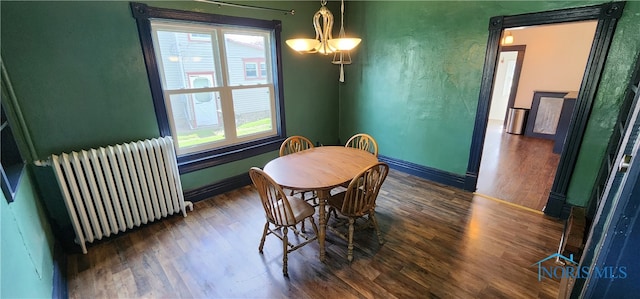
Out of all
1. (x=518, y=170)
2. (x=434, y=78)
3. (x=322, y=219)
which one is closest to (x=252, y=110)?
(x=322, y=219)

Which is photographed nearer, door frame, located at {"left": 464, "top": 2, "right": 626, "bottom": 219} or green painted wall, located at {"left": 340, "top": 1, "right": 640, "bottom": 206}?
door frame, located at {"left": 464, "top": 2, "right": 626, "bottom": 219}

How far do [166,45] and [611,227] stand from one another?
10.9 ft

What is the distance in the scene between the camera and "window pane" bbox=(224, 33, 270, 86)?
3043 millimetres

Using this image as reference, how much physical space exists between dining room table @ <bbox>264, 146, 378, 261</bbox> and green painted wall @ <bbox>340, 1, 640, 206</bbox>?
1405mm

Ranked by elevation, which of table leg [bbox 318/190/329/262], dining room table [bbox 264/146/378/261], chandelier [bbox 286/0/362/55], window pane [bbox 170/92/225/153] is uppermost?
chandelier [bbox 286/0/362/55]

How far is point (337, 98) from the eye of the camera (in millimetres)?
4320

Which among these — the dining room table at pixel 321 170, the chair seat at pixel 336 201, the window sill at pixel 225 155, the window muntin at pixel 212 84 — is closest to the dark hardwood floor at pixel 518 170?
the dining room table at pixel 321 170

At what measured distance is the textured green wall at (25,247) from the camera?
1187 mm

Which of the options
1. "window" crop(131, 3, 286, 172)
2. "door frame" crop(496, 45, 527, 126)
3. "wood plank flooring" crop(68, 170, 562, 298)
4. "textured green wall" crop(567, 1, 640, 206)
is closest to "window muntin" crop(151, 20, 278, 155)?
"window" crop(131, 3, 286, 172)

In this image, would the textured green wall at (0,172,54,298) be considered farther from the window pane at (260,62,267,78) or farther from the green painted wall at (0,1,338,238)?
the window pane at (260,62,267,78)

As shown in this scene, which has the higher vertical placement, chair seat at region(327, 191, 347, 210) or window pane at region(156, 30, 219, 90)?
window pane at region(156, 30, 219, 90)

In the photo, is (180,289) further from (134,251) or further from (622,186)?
(622,186)

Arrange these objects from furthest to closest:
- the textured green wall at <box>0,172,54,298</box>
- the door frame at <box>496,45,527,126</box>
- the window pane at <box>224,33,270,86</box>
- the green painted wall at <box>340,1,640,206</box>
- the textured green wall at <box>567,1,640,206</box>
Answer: the door frame at <box>496,45,527,126</box> → the window pane at <box>224,33,270,86</box> → the green painted wall at <box>340,1,640,206</box> → the textured green wall at <box>567,1,640,206</box> → the textured green wall at <box>0,172,54,298</box>

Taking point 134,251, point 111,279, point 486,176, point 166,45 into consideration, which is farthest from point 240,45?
point 486,176
